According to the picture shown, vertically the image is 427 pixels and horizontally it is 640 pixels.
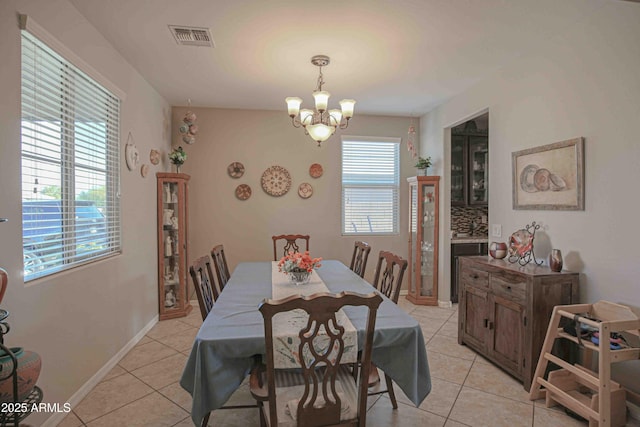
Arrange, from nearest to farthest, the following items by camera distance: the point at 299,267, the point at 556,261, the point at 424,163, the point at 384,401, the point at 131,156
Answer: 1. the point at 384,401
2. the point at 556,261
3. the point at 299,267
4. the point at 131,156
5. the point at 424,163

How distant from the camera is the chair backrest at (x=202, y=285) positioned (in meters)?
2.10

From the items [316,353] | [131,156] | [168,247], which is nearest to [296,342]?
[316,353]

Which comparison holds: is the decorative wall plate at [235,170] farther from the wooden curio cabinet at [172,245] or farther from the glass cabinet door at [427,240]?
the glass cabinet door at [427,240]

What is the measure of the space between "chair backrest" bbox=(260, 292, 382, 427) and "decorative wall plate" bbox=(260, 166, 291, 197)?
11.4 feet

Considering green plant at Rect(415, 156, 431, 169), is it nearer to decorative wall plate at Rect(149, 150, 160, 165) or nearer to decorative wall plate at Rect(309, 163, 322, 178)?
decorative wall plate at Rect(309, 163, 322, 178)

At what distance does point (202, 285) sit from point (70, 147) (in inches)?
55.1

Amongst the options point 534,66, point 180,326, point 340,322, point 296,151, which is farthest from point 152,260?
point 534,66

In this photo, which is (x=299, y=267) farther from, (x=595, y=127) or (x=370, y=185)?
(x=370, y=185)

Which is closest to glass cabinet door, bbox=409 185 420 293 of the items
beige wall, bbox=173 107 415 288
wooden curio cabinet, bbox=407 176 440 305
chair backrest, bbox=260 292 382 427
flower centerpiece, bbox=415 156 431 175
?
wooden curio cabinet, bbox=407 176 440 305

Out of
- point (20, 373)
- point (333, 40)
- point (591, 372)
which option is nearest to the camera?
point (20, 373)

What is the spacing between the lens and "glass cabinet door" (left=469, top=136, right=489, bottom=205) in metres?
4.88

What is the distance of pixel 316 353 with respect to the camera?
1.46 m

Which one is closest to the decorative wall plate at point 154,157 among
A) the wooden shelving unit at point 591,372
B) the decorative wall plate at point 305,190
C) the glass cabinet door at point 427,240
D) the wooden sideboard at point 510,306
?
the decorative wall plate at point 305,190

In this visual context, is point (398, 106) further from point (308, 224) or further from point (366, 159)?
point (308, 224)
